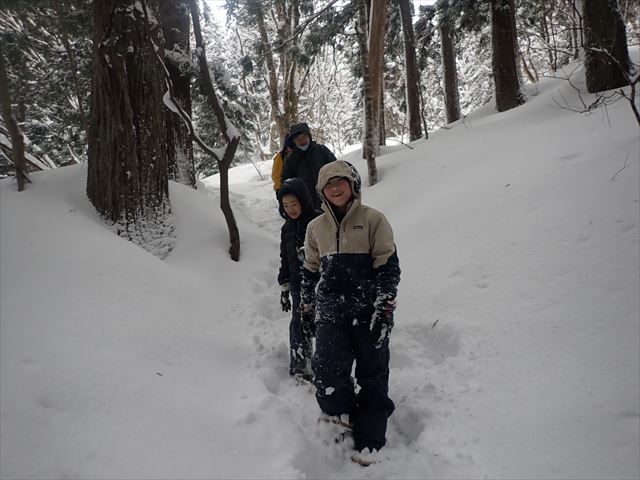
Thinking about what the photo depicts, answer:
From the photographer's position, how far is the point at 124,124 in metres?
4.66

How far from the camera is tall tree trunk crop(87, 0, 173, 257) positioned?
4602 millimetres

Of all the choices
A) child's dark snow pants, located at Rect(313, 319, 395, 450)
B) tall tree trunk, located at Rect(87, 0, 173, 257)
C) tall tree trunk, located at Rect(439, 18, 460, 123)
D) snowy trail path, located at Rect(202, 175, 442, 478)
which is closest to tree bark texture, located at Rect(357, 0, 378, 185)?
tall tree trunk, located at Rect(87, 0, 173, 257)

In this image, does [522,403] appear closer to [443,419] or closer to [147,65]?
[443,419]

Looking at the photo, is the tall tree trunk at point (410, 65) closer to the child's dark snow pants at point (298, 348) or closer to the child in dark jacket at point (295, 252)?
the child in dark jacket at point (295, 252)

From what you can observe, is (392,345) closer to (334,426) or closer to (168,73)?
(334,426)

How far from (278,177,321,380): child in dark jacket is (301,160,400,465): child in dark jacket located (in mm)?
582

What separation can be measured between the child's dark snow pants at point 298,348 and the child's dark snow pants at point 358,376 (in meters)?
0.77

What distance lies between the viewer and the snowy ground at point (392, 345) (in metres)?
2.27

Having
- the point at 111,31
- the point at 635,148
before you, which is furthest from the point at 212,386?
the point at 635,148

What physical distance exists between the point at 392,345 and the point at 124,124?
4111 millimetres

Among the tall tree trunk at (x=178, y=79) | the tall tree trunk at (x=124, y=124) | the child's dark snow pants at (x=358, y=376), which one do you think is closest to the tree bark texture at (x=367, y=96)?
the tall tree trunk at (x=178, y=79)

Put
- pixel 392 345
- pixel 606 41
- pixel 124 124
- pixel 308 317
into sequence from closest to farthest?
pixel 308 317, pixel 392 345, pixel 124 124, pixel 606 41

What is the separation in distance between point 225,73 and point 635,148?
8.10 m

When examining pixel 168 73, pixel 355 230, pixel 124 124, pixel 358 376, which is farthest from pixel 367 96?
pixel 358 376
